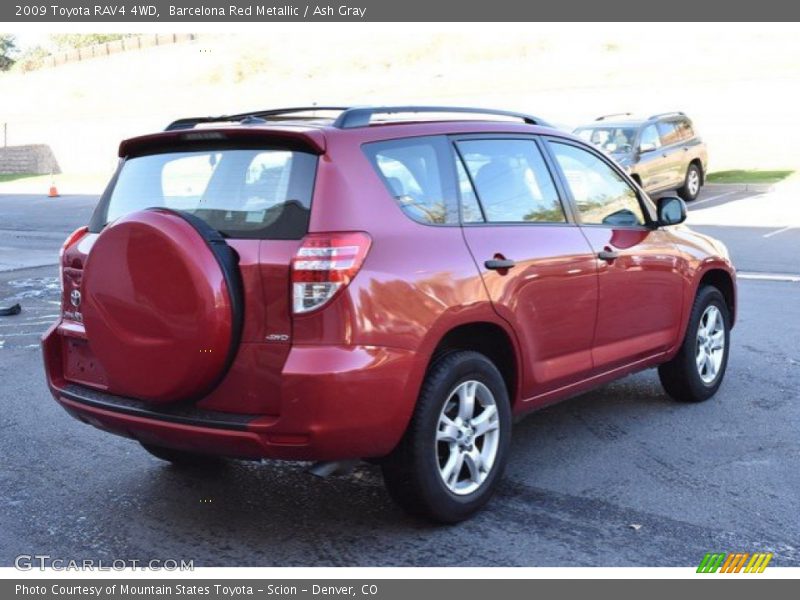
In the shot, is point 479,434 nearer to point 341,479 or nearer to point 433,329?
point 433,329

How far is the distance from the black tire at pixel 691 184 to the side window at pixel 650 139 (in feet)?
5.33

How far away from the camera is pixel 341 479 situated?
512 centimetres

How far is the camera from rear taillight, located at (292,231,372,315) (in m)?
3.92

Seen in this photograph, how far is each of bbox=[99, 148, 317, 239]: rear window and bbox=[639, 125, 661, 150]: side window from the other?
15590 millimetres

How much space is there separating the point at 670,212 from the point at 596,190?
586mm

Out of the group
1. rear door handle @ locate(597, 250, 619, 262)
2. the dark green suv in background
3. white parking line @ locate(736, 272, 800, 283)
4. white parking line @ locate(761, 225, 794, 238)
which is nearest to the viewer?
rear door handle @ locate(597, 250, 619, 262)

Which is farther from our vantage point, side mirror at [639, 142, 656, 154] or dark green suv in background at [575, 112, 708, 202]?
side mirror at [639, 142, 656, 154]

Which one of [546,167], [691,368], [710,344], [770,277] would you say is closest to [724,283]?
[710,344]

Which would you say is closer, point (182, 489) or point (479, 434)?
point (479, 434)

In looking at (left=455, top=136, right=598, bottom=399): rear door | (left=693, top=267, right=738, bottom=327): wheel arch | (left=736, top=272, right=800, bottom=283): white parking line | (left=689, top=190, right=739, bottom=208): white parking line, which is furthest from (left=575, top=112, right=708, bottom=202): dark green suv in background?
(left=455, top=136, right=598, bottom=399): rear door

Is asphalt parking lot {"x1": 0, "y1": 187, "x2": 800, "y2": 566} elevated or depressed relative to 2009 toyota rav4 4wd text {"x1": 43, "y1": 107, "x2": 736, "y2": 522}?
depressed

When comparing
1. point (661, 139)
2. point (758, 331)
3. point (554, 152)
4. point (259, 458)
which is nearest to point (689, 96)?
point (661, 139)

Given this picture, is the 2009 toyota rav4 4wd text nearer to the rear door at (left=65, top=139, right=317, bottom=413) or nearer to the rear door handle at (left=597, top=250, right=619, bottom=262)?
the rear door at (left=65, top=139, right=317, bottom=413)

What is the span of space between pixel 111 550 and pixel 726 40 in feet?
123
